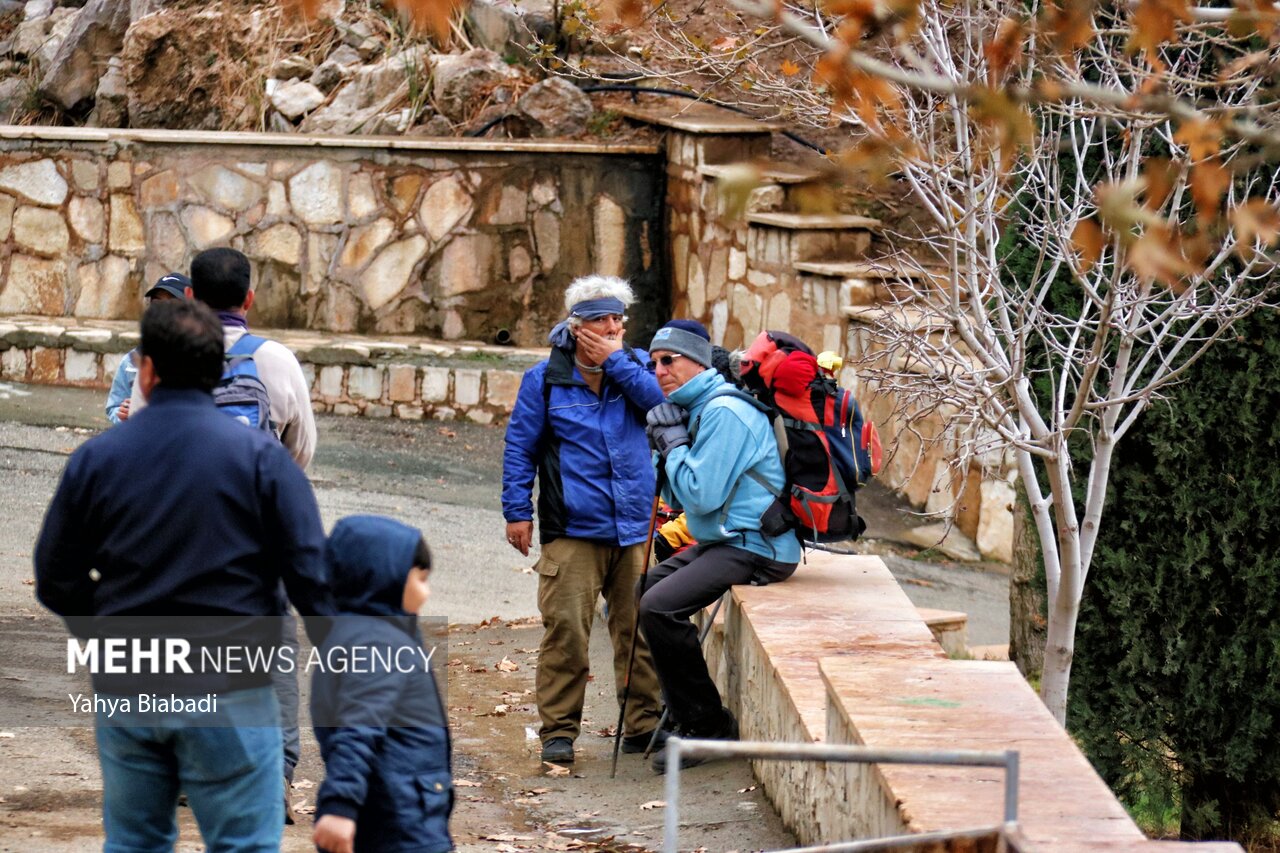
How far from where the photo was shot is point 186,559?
349 cm

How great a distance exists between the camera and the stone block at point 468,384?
13242 mm

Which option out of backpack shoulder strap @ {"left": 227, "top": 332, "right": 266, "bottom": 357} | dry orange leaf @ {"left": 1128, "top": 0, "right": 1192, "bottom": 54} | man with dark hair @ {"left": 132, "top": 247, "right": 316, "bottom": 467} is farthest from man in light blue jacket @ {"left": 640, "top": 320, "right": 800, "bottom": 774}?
dry orange leaf @ {"left": 1128, "top": 0, "right": 1192, "bottom": 54}

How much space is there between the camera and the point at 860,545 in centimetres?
1105

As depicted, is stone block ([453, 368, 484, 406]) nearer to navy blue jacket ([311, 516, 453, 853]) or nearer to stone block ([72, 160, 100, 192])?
stone block ([72, 160, 100, 192])

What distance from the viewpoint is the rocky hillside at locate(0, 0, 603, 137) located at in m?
14.7

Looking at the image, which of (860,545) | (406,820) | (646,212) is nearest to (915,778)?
(406,820)

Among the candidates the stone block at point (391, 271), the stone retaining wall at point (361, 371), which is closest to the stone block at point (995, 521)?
the stone retaining wall at point (361, 371)

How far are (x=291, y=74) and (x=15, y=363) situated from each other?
404 centimetres

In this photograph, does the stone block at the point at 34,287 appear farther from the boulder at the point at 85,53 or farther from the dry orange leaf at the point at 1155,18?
the dry orange leaf at the point at 1155,18

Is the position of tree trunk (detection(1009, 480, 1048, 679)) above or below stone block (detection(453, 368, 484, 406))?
below

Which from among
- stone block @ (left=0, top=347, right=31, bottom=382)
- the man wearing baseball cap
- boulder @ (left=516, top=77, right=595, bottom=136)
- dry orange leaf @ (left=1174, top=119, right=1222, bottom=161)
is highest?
boulder @ (left=516, top=77, right=595, bottom=136)

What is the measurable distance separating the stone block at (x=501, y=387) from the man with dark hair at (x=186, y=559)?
953cm

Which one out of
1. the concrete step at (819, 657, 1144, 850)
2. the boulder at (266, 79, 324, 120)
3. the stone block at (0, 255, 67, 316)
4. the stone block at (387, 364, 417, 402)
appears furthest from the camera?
the boulder at (266, 79, 324, 120)

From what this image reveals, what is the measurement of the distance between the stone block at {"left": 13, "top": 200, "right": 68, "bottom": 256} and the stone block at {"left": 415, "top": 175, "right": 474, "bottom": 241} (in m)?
3.09
